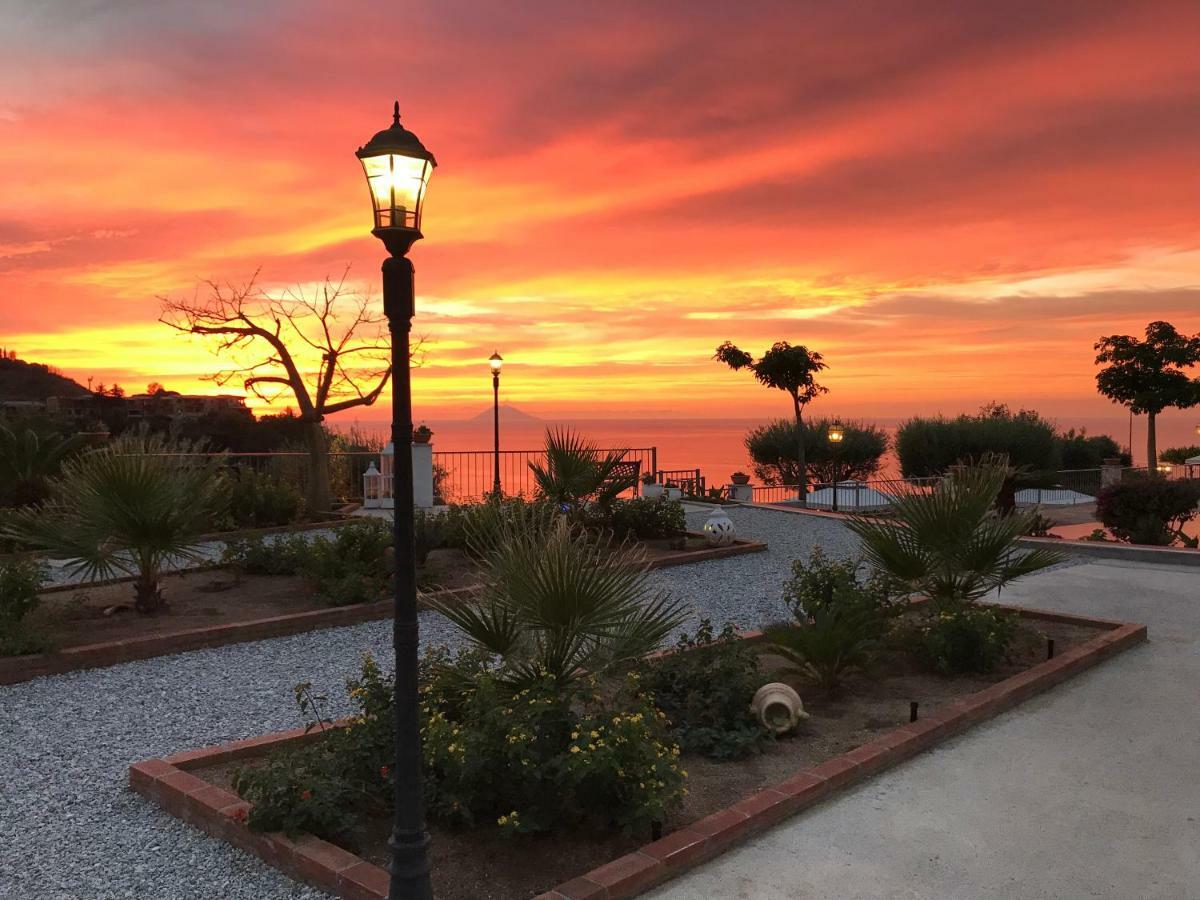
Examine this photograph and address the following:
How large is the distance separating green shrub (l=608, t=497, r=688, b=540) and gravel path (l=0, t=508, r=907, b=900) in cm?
319

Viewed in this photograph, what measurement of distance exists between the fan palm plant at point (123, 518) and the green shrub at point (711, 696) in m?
4.53

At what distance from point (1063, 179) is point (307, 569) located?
36.0ft

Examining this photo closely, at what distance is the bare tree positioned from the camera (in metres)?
A: 16.1

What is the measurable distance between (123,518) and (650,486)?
40.7 feet

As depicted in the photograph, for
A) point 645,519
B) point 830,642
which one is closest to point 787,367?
point 645,519

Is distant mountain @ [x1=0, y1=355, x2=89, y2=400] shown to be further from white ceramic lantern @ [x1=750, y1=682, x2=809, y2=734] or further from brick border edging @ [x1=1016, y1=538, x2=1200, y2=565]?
white ceramic lantern @ [x1=750, y1=682, x2=809, y2=734]

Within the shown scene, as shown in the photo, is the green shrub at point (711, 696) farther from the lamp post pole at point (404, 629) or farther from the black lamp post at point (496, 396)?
the black lamp post at point (496, 396)

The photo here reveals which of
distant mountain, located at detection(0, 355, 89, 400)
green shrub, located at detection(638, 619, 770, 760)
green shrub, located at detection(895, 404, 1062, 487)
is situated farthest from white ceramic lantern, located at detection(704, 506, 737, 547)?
distant mountain, located at detection(0, 355, 89, 400)

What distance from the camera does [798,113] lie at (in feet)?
38.4

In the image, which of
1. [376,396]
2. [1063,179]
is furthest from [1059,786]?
[376,396]

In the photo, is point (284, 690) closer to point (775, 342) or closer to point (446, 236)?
point (446, 236)

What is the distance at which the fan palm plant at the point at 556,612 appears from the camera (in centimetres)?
410

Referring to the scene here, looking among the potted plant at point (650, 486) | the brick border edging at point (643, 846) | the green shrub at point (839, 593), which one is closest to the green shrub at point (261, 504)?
the potted plant at point (650, 486)

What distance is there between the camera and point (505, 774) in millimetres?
3830
